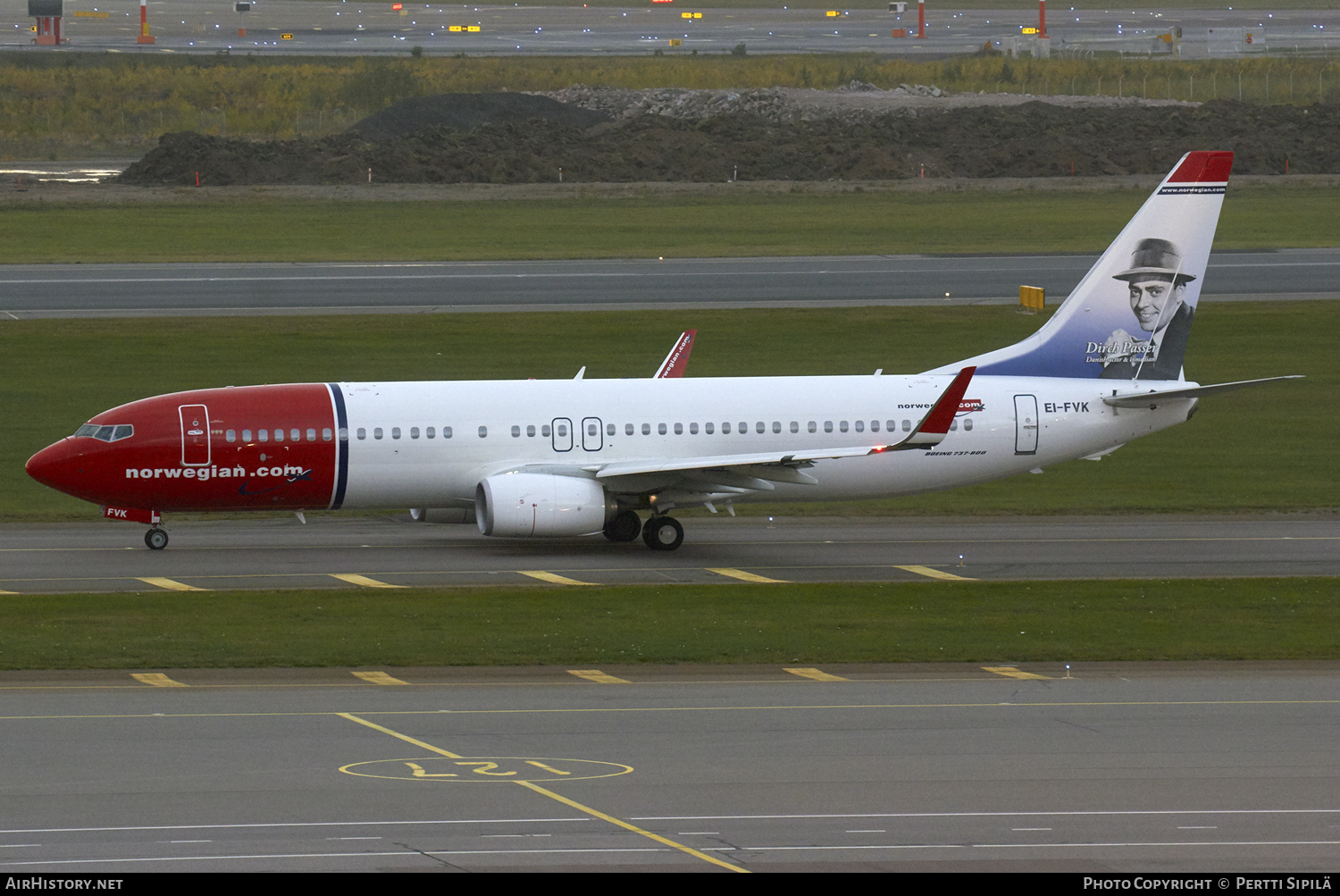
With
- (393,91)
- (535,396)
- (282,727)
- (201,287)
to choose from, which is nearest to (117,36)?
(393,91)

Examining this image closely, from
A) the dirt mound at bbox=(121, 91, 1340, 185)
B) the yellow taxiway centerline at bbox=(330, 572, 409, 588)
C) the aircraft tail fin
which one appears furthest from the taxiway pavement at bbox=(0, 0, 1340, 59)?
the yellow taxiway centerline at bbox=(330, 572, 409, 588)

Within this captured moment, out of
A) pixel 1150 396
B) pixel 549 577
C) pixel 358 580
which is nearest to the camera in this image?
pixel 358 580

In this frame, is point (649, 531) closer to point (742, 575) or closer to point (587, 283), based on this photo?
point (742, 575)

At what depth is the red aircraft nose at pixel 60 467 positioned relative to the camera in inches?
1524

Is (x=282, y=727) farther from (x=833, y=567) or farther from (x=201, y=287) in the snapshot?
(x=201, y=287)

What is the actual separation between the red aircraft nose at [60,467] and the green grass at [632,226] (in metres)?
46.3

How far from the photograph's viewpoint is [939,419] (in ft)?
123

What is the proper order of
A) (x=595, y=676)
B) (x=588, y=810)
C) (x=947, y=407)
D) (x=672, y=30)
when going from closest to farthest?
1. (x=588, y=810)
2. (x=595, y=676)
3. (x=947, y=407)
4. (x=672, y=30)

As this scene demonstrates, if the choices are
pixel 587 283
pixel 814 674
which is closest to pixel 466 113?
pixel 587 283

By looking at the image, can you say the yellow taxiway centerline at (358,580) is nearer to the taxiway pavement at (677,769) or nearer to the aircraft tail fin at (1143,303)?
the taxiway pavement at (677,769)

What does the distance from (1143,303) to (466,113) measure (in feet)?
277

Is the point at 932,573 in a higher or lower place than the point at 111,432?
lower

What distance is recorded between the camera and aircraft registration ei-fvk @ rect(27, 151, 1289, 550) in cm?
3878

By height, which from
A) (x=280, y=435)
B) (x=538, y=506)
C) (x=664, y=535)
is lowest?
(x=664, y=535)
